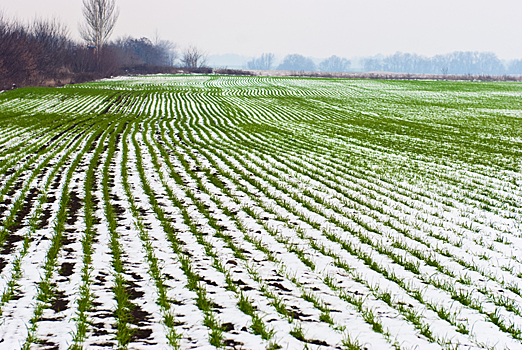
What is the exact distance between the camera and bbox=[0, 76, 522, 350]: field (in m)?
4.39

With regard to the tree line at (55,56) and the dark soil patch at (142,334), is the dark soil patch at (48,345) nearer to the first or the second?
the dark soil patch at (142,334)

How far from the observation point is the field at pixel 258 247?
439 cm

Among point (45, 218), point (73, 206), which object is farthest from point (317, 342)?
point (73, 206)

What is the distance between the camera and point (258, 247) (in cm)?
656

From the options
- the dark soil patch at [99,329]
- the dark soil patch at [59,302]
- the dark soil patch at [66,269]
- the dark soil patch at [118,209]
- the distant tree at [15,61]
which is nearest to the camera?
the dark soil patch at [99,329]

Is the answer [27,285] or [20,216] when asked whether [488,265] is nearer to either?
[27,285]

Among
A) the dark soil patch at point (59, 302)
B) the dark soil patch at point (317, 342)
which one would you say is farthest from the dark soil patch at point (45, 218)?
the dark soil patch at point (317, 342)

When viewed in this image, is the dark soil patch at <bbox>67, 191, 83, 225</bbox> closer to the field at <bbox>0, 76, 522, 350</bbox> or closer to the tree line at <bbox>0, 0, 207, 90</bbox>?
the field at <bbox>0, 76, 522, 350</bbox>

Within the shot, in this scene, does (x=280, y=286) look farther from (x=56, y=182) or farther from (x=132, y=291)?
(x=56, y=182)

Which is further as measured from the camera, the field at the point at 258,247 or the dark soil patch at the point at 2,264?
the dark soil patch at the point at 2,264

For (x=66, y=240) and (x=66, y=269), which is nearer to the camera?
(x=66, y=269)

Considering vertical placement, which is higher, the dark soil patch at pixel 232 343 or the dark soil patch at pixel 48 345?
the dark soil patch at pixel 48 345

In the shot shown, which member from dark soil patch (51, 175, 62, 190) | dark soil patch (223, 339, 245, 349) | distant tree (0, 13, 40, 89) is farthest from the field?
distant tree (0, 13, 40, 89)

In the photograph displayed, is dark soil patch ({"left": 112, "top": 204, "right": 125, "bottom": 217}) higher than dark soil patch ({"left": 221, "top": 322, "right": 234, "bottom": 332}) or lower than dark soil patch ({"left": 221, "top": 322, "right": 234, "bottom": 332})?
higher
